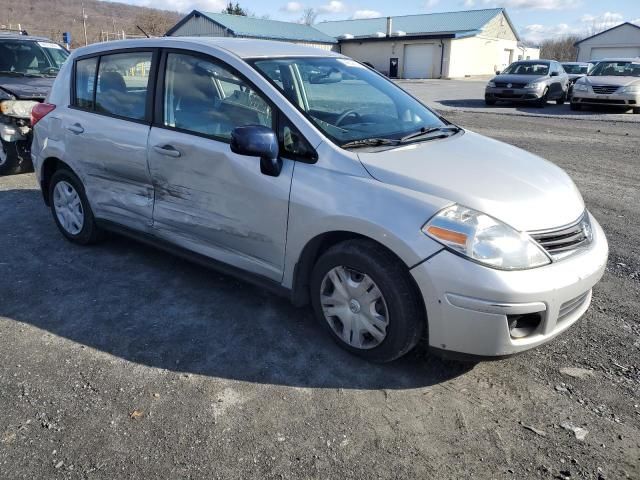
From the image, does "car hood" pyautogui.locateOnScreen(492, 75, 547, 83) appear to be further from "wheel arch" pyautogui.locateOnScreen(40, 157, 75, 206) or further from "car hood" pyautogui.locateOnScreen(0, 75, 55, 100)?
"wheel arch" pyautogui.locateOnScreen(40, 157, 75, 206)

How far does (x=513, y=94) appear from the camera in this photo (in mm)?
17859

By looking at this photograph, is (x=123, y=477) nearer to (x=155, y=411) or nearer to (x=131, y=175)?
(x=155, y=411)

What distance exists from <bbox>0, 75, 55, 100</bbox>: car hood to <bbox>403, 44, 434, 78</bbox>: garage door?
38703mm

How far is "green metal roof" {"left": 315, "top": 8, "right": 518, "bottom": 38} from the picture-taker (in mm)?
44875

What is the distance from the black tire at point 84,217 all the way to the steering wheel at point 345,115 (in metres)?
2.46

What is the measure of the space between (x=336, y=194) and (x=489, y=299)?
0.99m

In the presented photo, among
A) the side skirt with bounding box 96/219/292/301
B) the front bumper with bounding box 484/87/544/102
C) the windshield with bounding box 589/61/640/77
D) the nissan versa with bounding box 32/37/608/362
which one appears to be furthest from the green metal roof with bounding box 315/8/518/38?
the side skirt with bounding box 96/219/292/301

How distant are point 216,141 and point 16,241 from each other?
2.73 metres

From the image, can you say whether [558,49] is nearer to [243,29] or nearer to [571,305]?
[243,29]

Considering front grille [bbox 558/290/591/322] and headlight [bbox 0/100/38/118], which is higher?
headlight [bbox 0/100/38/118]

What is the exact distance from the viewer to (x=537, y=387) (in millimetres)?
2998

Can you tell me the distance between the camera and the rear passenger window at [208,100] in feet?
11.3

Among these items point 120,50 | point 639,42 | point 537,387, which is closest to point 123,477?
point 537,387

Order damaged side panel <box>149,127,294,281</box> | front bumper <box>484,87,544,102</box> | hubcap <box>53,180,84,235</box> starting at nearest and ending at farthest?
damaged side panel <box>149,127,294,281</box> → hubcap <box>53,180,84,235</box> → front bumper <box>484,87,544,102</box>
